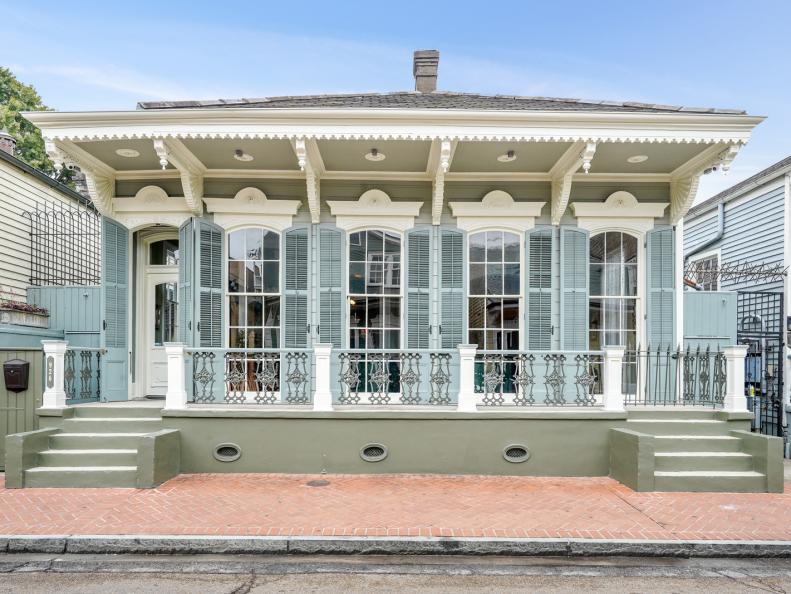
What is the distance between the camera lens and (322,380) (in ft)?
23.6

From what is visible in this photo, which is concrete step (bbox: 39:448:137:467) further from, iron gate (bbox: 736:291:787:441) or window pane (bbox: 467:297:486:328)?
iron gate (bbox: 736:291:787:441)

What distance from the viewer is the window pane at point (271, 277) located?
28.4 feet

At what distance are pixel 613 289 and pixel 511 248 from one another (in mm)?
1907

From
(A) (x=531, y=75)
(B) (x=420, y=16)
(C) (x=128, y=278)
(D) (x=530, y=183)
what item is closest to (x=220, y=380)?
(C) (x=128, y=278)

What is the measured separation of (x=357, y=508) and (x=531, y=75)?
18.7 metres

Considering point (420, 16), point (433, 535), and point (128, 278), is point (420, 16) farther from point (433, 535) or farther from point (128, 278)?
point (433, 535)

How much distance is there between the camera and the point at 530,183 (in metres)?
8.77

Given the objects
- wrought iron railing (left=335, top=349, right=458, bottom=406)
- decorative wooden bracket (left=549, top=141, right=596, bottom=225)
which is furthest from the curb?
decorative wooden bracket (left=549, top=141, right=596, bottom=225)

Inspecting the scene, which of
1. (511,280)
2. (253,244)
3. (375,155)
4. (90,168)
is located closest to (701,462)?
(511,280)

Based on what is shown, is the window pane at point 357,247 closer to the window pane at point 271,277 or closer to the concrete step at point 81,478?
the window pane at point 271,277

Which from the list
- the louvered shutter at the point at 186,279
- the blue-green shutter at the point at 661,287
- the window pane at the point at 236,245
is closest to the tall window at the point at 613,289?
the blue-green shutter at the point at 661,287

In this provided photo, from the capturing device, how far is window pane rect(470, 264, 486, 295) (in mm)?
8695

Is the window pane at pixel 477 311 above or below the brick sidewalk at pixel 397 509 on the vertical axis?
above

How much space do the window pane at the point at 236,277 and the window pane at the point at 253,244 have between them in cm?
23
